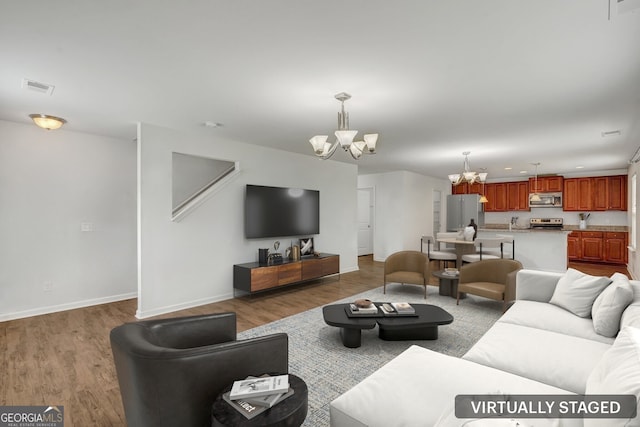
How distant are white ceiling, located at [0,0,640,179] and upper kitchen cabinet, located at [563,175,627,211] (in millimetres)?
4729

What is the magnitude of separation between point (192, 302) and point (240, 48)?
3.54m

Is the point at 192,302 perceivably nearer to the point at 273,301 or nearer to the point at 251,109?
the point at 273,301

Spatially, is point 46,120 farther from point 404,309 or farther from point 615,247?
point 615,247

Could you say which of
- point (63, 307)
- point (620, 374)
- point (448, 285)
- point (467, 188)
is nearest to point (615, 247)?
point (467, 188)

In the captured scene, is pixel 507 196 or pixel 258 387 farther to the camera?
pixel 507 196

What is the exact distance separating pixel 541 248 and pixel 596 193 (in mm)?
3415

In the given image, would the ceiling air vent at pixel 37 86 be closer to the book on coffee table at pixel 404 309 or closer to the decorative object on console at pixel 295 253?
the decorative object on console at pixel 295 253

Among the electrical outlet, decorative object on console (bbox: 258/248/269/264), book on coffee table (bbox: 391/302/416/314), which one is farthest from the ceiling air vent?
book on coffee table (bbox: 391/302/416/314)

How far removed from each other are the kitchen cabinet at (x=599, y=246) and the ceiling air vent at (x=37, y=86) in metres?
10.8

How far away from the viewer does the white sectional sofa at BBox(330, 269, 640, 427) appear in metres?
1.22

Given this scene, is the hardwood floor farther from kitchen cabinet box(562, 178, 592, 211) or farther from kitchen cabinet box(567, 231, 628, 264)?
kitchen cabinet box(562, 178, 592, 211)

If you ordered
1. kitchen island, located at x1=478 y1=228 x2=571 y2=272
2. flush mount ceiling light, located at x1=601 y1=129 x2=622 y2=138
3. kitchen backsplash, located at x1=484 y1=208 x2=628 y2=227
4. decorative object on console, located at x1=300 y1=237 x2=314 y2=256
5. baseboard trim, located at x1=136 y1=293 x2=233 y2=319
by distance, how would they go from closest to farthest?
baseboard trim, located at x1=136 y1=293 x2=233 y2=319 < flush mount ceiling light, located at x1=601 y1=129 x2=622 y2=138 < decorative object on console, located at x1=300 y1=237 x2=314 y2=256 < kitchen island, located at x1=478 y1=228 x2=571 y2=272 < kitchen backsplash, located at x1=484 y1=208 x2=628 y2=227

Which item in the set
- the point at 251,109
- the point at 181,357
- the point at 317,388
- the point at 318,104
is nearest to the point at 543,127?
the point at 318,104

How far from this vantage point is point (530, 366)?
1779 mm
